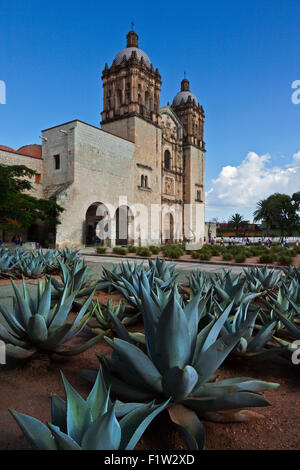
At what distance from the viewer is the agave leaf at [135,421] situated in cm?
104

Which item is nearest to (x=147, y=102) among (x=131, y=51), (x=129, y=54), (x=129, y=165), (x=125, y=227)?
(x=129, y=54)

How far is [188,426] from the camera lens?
1.28 meters

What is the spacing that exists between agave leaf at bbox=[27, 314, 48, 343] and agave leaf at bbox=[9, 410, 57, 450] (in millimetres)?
974

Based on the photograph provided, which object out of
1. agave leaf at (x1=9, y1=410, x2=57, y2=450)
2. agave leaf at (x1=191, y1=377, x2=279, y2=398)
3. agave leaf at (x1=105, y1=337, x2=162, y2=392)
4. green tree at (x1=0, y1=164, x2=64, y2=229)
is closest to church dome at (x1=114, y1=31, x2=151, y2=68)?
green tree at (x1=0, y1=164, x2=64, y2=229)

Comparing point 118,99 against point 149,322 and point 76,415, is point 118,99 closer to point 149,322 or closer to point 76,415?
point 149,322

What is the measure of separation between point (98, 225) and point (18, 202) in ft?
35.1

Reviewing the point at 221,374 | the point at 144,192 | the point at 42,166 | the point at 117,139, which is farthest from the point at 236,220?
the point at 221,374

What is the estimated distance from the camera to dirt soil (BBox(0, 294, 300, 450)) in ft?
4.35

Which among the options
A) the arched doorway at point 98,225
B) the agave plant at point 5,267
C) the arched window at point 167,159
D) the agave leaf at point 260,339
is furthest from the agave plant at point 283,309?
the arched window at point 167,159

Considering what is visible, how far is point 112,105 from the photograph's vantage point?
89.1 feet

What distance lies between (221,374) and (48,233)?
66.8 ft

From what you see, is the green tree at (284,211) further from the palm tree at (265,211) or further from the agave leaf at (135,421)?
the agave leaf at (135,421)

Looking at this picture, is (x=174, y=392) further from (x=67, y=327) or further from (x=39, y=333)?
(x=39, y=333)
